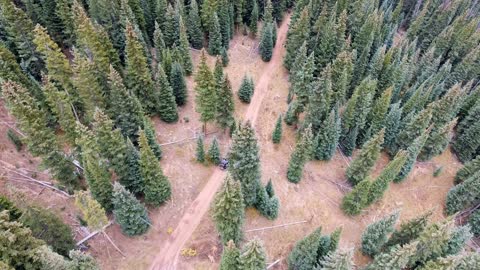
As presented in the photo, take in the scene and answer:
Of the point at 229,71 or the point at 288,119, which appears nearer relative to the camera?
the point at 288,119

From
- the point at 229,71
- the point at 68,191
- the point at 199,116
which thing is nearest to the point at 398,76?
the point at 229,71

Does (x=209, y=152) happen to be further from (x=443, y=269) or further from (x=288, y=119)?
(x=443, y=269)

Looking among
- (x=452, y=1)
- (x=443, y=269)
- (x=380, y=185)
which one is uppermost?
(x=452, y=1)

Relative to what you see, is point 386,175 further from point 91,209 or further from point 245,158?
point 91,209

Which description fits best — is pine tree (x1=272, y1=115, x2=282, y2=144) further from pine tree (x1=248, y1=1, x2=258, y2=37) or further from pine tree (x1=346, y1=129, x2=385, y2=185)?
pine tree (x1=248, y1=1, x2=258, y2=37)

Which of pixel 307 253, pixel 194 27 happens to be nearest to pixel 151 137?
pixel 307 253

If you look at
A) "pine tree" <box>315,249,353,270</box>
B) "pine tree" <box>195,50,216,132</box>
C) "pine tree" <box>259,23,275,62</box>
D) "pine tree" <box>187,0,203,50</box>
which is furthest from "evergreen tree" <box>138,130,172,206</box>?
"pine tree" <box>259,23,275,62</box>

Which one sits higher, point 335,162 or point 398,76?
point 398,76
